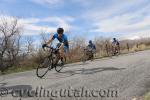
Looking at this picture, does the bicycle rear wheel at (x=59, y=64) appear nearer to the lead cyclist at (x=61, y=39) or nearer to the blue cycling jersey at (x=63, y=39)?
the lead cyclist at (x=61, y=39)

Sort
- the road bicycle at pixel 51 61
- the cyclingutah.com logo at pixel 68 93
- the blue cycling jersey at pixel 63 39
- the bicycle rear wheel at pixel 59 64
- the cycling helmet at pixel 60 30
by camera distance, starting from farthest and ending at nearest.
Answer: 1. the bicycle rear wheel at pixel 59 64
2. the road bicycle at pixel 51 61
3. the blue cycling jersey at pixel 63 39
4. the cycling helmet at pixel 60 30
5. the cyclingutah.com logo at pixel 68 93

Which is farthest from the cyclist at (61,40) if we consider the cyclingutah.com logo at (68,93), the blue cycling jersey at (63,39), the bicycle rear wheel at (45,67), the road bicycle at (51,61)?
the cyclingutah.com logo at (68,93)

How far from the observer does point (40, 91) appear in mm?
8898

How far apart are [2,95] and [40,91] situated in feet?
3.62

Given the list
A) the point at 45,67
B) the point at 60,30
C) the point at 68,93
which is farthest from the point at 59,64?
the point at 68,93

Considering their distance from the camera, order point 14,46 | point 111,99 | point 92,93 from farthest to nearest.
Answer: point 14,46
point 92,93
point 111,99

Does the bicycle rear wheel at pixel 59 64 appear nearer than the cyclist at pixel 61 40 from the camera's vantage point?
No

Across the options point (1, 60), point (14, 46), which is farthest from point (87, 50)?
point (14, 46)

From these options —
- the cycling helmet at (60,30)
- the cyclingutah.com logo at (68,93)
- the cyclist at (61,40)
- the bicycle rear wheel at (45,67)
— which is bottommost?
the cyclingutah.com logo at (68,93)

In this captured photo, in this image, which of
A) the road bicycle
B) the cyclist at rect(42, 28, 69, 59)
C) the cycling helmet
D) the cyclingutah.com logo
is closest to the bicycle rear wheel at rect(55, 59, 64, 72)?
the road bicycle

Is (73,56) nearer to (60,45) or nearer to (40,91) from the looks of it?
(60,45)

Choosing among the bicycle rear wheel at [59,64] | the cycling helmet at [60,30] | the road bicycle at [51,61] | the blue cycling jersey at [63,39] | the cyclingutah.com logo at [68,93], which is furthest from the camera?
the bicycle rear wheel at [59,64]

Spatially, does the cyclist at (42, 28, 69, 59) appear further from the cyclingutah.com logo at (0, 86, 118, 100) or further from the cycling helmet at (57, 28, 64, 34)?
the cyclingutah.com logo at (0, 86, 118, 100)

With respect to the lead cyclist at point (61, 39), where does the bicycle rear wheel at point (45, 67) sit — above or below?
below
